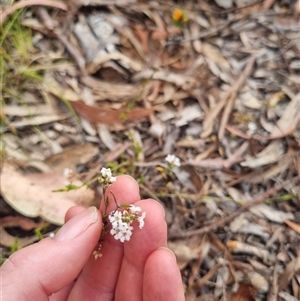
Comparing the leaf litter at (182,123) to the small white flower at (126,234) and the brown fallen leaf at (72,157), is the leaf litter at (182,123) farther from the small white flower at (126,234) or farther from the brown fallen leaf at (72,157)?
the small white flower at (126,234)

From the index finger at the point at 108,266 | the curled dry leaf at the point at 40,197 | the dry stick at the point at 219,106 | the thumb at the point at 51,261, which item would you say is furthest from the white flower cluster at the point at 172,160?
the thumb at the point at 51,261

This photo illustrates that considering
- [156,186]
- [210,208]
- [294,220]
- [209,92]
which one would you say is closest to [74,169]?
[156,186]

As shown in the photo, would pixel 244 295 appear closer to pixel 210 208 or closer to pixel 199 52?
pixel 210 208

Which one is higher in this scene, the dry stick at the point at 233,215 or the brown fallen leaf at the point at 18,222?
the brown fallen leaf at the point at 18,222

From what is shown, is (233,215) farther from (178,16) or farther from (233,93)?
(178,16)

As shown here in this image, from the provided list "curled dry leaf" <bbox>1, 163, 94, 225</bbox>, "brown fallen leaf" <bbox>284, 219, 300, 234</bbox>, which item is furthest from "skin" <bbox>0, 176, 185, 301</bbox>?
"brown fallen leaf" <bbox>284, 219, 300, 234</bbox>

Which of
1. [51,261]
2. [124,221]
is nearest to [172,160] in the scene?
[124,221]

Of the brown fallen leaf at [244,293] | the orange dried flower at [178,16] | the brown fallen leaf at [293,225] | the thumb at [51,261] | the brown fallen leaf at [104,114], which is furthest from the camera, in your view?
the orange dried flower at [178,16]
